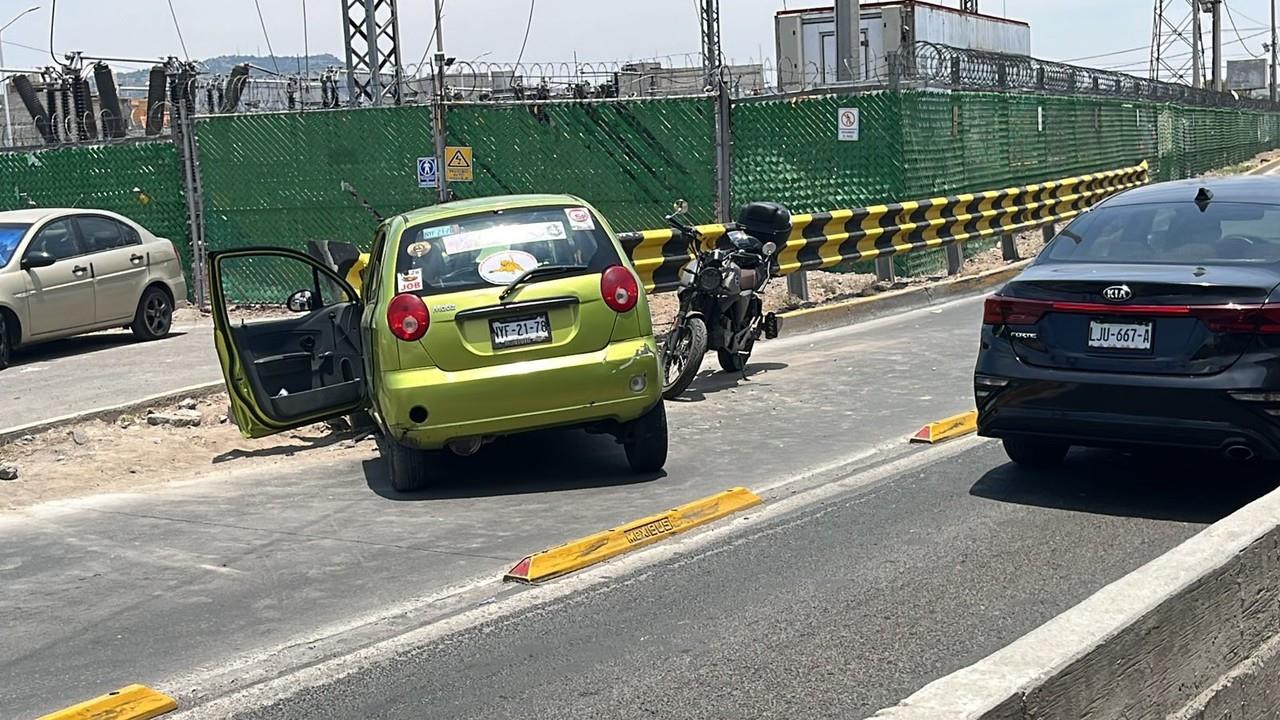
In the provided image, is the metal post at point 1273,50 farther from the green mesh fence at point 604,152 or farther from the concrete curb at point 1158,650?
the concrete curb at point 1158,650

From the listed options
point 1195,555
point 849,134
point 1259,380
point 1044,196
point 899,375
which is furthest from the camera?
point 1044,196

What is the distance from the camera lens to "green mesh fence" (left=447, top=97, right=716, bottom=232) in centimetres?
1877

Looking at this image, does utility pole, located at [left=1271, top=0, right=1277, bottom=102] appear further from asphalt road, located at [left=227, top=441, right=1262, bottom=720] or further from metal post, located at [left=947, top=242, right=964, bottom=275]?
asphalt road, located at [left=227, top=441, right=1262, bottom=720]

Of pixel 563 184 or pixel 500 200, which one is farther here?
pixel 563 184

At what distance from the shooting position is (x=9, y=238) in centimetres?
1620

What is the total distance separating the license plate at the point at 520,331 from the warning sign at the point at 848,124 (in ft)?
36.6

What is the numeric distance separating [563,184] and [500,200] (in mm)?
9842

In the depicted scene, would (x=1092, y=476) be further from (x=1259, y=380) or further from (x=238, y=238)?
(x=238, y=238)

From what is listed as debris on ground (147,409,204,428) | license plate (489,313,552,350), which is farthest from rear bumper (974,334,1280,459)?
debris on ground (147,409,204,428)

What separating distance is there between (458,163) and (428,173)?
53 cm

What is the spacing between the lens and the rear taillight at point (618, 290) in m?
8.82

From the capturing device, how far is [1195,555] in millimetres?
4426

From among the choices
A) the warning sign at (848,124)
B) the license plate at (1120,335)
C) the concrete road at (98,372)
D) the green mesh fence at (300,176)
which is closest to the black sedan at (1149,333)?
the license plate at (1120,335)

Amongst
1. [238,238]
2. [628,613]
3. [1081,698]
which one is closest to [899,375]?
[628,613]
